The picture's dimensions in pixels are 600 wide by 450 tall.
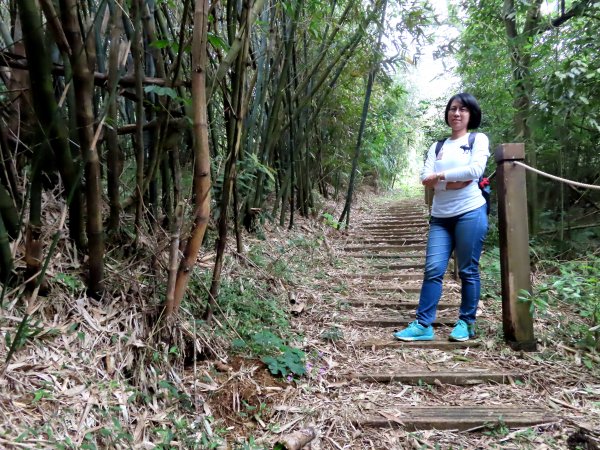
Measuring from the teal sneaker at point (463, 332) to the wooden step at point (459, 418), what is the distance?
2.02 feet

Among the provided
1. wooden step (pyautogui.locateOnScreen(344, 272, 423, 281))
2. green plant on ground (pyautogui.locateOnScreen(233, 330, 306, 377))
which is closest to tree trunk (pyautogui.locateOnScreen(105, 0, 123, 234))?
green plant on ground (pyautogui.locateOnScreen(233, 330, 306, 377))

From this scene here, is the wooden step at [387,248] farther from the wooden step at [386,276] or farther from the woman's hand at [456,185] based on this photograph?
the woman's hand at [456,185]

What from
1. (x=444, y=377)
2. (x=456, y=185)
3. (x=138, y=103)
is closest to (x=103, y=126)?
(x=138, y=103)

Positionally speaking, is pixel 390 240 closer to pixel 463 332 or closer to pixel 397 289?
pixel 397 289

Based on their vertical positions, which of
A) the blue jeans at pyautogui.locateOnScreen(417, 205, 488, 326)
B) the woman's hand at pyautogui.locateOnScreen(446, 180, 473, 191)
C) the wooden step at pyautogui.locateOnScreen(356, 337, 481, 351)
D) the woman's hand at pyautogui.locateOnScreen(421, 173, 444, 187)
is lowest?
the wooden step at pyautogui.locateOnScreen(356, 337, 481, 351)

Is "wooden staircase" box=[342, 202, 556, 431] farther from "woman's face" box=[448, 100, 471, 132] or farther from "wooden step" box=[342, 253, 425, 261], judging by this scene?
"woman's face" box=[448, 100, 471, 132]

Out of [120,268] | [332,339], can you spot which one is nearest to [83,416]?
[120,268]

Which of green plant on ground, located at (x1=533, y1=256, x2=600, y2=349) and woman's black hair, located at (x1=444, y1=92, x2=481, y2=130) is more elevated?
woman's black hair, located at (x1=444, y1=92, x2=481, y2=130)

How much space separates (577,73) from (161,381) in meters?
3.31

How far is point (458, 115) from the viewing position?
2305 millimetres

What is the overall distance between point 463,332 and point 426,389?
0.57 m

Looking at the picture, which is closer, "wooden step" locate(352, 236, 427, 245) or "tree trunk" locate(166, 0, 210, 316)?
"tree trunk" locate(166, 0, 210, 316)

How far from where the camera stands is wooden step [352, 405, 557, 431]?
1.62 m

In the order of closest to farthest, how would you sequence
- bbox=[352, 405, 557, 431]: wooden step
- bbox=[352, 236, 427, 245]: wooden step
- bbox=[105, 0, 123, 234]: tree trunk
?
bbox=[105, 0, 123, 234]: tree trunk, bbox=[352, 405, 557, 431]: wooden step, bbox=[352, 236, 427, 245]: wooden step
